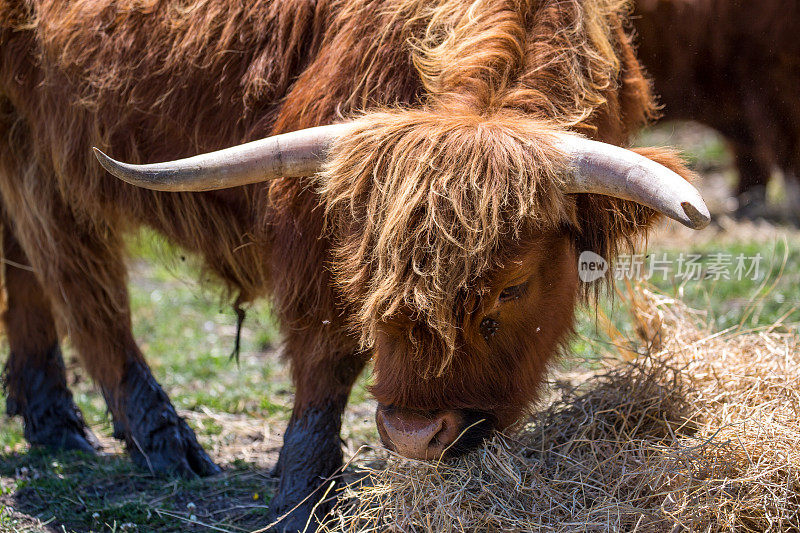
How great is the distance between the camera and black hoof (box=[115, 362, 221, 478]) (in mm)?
3793

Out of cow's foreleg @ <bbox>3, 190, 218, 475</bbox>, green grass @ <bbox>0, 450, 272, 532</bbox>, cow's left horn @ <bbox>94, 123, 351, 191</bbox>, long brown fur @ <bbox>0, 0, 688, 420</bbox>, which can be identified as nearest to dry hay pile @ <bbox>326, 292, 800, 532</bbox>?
long brown fur @ <bbox>0, 0, 688, 420</bbox>

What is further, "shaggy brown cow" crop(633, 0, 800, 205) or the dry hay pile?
"shaggy brown cow" crop(633, 0, 800, 205)

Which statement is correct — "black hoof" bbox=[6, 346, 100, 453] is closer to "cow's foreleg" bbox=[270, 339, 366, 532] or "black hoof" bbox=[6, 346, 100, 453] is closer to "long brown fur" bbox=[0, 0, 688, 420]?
"long brown fur" bbox=[0, 0, 688, 420]

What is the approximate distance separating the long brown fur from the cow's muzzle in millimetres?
161

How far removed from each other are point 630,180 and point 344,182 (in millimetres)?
791

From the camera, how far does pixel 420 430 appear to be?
2348mm

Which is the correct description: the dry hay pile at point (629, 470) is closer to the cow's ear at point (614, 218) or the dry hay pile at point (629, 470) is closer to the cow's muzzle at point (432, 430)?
the cow's muzzle at point (432, 430)

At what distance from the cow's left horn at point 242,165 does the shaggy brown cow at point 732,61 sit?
2.19m

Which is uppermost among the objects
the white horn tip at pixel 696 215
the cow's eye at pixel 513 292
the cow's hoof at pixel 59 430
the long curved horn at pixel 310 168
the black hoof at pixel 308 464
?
the long curved horn at pixel 310 168

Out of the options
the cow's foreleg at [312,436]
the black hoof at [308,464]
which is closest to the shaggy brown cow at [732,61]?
the cow's foreleg at [312,436]

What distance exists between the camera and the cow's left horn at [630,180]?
1.99 meters

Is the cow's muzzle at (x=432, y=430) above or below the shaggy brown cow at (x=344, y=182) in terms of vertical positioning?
below

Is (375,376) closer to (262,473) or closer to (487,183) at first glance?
(487,183)

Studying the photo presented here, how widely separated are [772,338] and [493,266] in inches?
73.8
